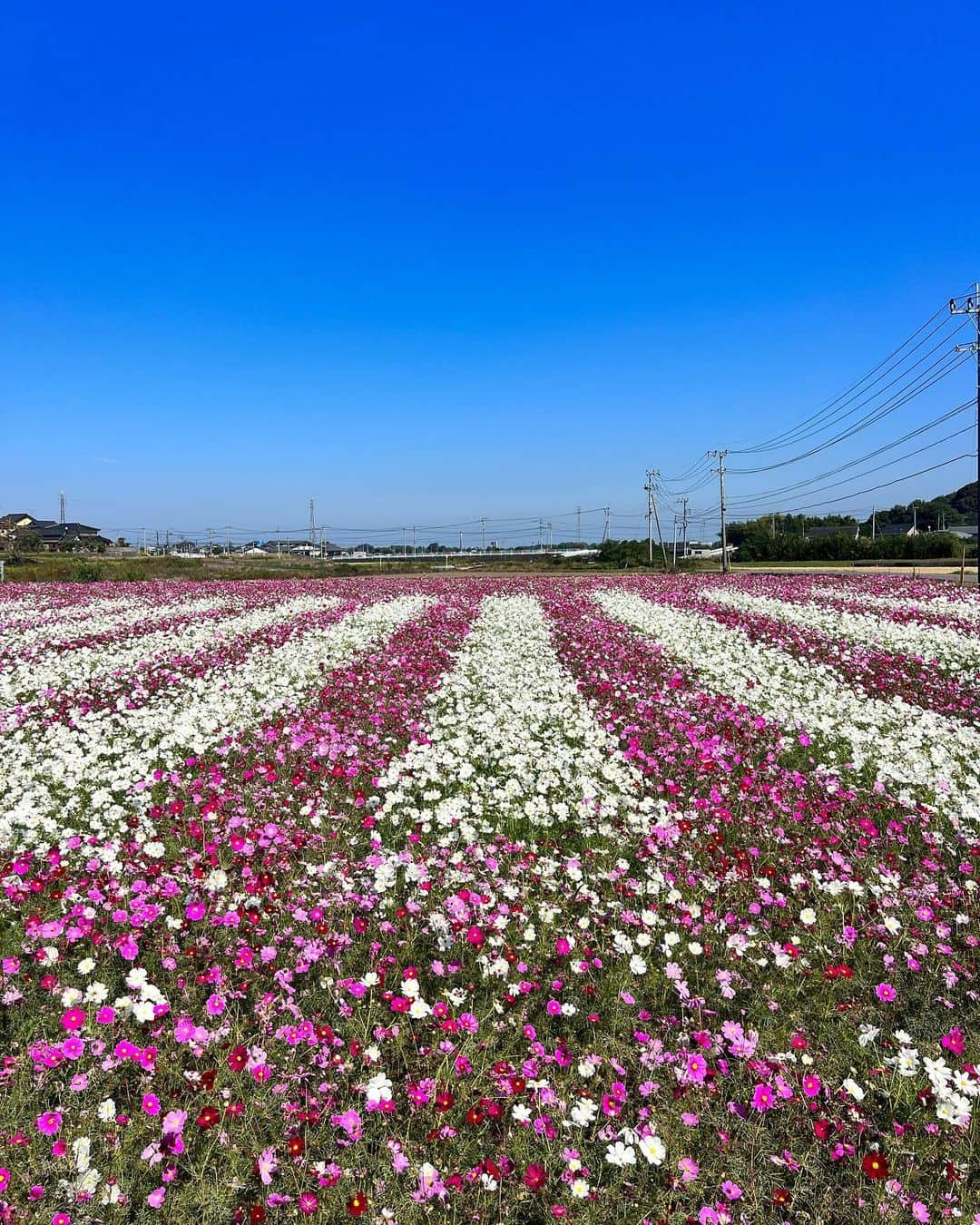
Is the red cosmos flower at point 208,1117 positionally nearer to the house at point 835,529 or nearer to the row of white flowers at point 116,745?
the row of white flowers at point 116,745

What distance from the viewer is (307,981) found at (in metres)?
3.14

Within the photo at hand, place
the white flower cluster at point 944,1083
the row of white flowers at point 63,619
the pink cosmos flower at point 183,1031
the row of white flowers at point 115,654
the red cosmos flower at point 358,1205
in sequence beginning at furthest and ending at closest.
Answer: the row of white flowers at point 63,619 < the row of white flowers at point 115,654 < the pink cosmos flower at point 183,1031 < the white flower cluster at point 944,1083 < the red cosmos flower at point 358,1205

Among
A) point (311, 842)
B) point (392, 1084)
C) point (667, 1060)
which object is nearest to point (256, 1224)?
point (392, 1084)

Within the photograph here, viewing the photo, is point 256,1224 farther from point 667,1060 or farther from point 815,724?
point 815,724

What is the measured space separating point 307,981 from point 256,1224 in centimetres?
116

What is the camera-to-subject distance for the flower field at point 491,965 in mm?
2205

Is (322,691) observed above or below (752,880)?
above

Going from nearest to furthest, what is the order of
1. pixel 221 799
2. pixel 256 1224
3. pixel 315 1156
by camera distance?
pixel 256 1224, pixel 315 1156, pixel 221 799

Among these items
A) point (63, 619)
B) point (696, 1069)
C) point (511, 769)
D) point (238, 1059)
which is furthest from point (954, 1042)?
point (63, 619)

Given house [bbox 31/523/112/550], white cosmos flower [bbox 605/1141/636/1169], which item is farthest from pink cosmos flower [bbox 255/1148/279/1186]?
house [bbox 31/523/112/550]

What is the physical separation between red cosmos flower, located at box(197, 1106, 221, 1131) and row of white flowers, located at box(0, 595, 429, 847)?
210 centimetres

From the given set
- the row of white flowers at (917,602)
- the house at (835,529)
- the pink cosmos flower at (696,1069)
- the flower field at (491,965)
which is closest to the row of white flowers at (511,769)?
the flower field at (491,965)

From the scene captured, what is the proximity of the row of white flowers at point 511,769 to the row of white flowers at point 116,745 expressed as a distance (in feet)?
5.97

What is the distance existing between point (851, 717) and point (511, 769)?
3874 mm
